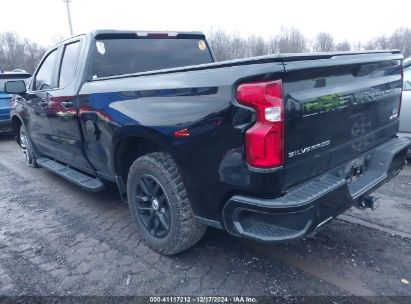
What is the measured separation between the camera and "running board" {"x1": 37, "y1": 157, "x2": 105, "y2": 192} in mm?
3854

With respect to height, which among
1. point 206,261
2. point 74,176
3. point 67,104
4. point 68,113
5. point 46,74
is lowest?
point 206,261

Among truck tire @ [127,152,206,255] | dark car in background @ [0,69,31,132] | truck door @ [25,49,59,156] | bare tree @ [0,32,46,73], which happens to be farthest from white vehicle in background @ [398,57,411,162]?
bare tree @ [0,32,46,73]

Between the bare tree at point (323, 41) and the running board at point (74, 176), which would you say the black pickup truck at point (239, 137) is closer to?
the running board at point (74, 176)

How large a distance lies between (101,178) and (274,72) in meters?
2.59

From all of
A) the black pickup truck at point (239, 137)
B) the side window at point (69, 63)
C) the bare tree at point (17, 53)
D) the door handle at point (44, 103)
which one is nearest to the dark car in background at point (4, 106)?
the door handle at point (44, 103)

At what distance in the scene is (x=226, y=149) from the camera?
7.33ft

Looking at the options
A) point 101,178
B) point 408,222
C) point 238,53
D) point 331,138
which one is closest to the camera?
point 331,138

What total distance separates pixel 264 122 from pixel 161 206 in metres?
1.35

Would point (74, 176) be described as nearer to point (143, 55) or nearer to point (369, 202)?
point (143, 55)

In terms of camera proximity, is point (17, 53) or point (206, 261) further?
point (17, 53)

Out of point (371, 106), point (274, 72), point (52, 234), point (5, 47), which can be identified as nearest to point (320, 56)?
point (274, 72)

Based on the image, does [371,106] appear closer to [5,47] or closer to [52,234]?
[52,234]

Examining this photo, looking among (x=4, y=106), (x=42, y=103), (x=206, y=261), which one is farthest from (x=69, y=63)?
(x=4, y=106)

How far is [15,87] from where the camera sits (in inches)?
199
